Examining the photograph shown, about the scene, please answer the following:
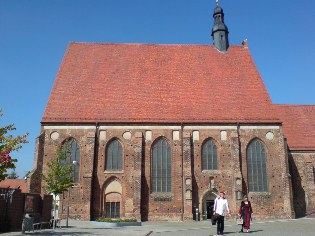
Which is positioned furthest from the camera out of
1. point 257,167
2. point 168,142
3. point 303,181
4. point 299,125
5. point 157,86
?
point 299,125

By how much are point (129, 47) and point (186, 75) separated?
22.1ft

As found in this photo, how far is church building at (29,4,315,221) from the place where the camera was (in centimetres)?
2711

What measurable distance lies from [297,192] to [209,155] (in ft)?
30.4

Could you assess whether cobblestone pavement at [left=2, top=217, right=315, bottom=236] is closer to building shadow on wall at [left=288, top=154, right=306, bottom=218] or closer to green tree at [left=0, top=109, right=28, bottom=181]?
green tree at [left=0, top=109, right=28, bottom=181]

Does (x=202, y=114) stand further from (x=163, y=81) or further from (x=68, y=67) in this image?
(x=68, y=67)

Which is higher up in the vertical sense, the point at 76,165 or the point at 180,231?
the point at 76,165

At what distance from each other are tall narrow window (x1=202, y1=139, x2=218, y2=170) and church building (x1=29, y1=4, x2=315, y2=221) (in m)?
0.09

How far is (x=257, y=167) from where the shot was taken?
28656mm

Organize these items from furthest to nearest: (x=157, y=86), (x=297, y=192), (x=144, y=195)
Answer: (x=157, y=86) < (x=297, y=192) < (x=144, y=195)

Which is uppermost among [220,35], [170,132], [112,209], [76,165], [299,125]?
[220,35]

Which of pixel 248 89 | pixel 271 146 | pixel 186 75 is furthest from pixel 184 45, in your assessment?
pixel 271 146

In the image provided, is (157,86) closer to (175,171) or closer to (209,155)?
(209,155)

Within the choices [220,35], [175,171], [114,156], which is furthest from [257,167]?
[220,35]

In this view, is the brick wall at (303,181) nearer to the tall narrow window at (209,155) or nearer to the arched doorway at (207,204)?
the tall narrow window at (209,155)
